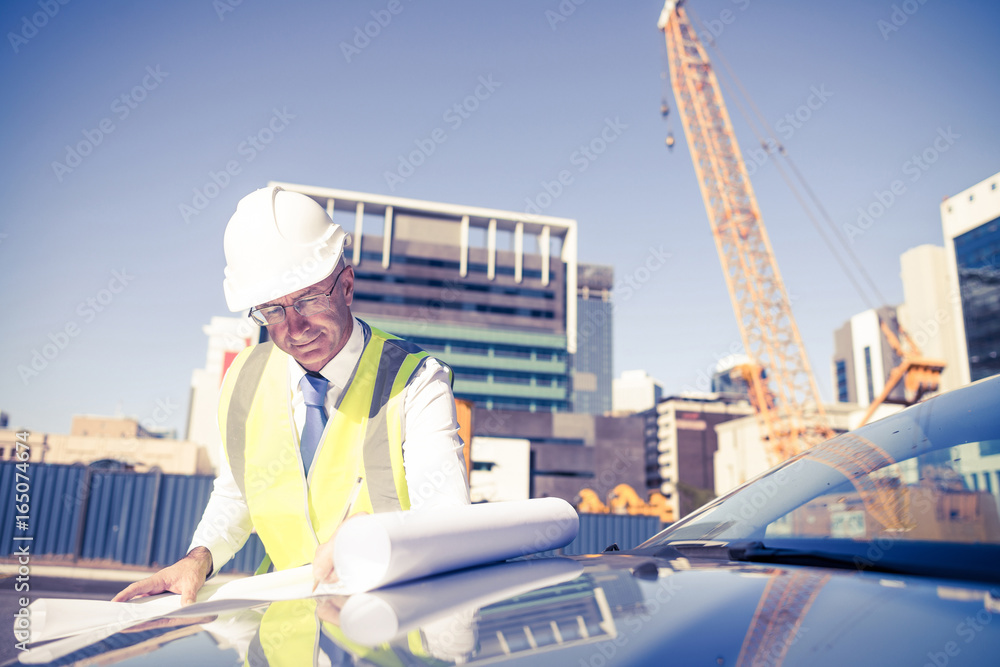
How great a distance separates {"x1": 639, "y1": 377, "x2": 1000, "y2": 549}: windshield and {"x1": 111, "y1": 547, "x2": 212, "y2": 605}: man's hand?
38.4 inches

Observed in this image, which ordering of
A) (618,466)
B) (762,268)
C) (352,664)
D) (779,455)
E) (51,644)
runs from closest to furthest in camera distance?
(352,664), (51,644), (762,268), (779,455), (618,466)

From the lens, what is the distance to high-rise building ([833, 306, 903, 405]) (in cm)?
9581

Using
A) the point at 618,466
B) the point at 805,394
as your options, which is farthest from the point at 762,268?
the point at 618,466

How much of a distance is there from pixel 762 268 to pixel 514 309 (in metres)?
40.2

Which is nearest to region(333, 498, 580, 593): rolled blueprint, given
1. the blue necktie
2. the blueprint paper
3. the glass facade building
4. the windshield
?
the blueprint paper

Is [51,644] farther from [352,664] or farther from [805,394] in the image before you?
[805,394]

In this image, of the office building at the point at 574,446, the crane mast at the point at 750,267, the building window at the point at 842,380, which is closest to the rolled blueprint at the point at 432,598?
the crane mast at the point at 750,267

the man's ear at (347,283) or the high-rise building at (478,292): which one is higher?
the high-rise building at (478,292)

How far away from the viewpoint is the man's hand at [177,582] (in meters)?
1.22

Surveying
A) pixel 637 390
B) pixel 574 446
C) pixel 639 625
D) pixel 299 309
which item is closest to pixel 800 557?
pixel 639 625

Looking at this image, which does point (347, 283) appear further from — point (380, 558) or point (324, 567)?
point (380, 558)

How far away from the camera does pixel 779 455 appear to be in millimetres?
34906

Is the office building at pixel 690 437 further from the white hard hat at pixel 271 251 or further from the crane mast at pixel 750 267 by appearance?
the white hard hat at pixel 271 251

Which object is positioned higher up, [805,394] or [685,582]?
[805,394]
